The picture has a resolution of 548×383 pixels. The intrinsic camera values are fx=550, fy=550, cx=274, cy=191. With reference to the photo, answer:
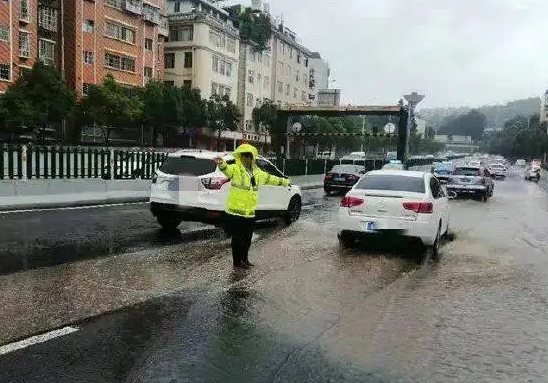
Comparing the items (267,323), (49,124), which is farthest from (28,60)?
(267,323)

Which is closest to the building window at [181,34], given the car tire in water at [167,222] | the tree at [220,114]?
the tree at [220,114]

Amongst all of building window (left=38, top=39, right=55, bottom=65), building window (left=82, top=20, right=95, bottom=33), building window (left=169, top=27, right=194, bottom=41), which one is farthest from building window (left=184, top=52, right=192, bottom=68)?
building window (left=38, top=39, right=55, bottom=65)

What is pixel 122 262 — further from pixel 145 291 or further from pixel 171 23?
pixel 171 23

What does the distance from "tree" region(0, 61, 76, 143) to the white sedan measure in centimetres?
3573

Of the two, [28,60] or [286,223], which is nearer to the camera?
[286,223]

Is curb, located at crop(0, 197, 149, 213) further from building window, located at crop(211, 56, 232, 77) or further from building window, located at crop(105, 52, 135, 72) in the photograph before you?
building window, located at crop(211, 56, 232, 77)

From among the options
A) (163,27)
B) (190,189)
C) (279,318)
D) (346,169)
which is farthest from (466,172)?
(163,27)

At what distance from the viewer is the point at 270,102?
76.7m

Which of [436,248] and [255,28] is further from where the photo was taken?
[255,28]

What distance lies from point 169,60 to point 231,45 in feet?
28.0

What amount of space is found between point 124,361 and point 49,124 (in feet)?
149

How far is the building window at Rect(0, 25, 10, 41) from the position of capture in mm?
42281

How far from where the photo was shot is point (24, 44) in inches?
1773

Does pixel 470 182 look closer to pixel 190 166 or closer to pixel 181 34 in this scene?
pixel 190 166
